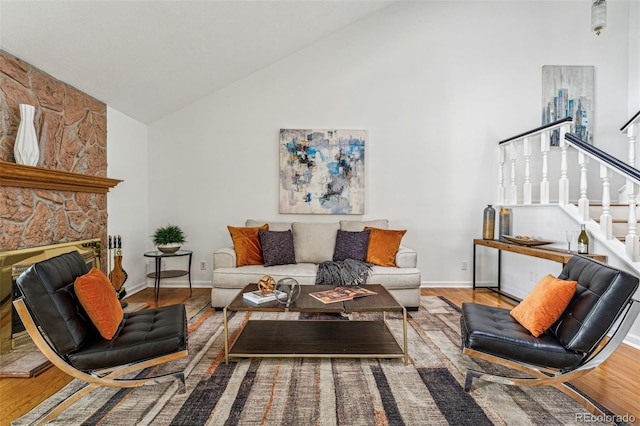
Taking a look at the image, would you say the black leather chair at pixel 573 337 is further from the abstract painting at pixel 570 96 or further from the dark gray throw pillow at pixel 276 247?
the abstract painting at pixel 570 96

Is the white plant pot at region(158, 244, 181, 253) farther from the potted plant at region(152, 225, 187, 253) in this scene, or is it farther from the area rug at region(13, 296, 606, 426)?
the area rug at region(13, 296, 606, 426)

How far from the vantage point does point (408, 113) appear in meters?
4.61

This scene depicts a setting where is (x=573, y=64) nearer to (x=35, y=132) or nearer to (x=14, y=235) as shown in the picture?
(x=35, y=132)

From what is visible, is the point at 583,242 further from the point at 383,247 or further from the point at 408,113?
the point at 408,113

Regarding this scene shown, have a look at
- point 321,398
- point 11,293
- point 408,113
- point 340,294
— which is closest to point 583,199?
point 408,113

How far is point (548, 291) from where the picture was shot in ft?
6.70

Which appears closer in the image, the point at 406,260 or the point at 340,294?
the point at 340,294

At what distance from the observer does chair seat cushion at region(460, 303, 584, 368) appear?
5.95ft

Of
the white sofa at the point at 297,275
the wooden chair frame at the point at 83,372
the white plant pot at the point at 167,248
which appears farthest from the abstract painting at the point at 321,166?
the wooden chair frame at the point at 83,372

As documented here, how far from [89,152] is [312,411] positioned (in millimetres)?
3359

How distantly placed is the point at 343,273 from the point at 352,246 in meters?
0.49

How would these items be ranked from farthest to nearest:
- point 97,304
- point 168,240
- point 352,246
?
point 168,240
point 352,246
point 97,304

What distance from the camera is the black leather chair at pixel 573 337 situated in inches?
68.9

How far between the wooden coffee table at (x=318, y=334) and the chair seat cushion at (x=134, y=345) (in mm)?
344
